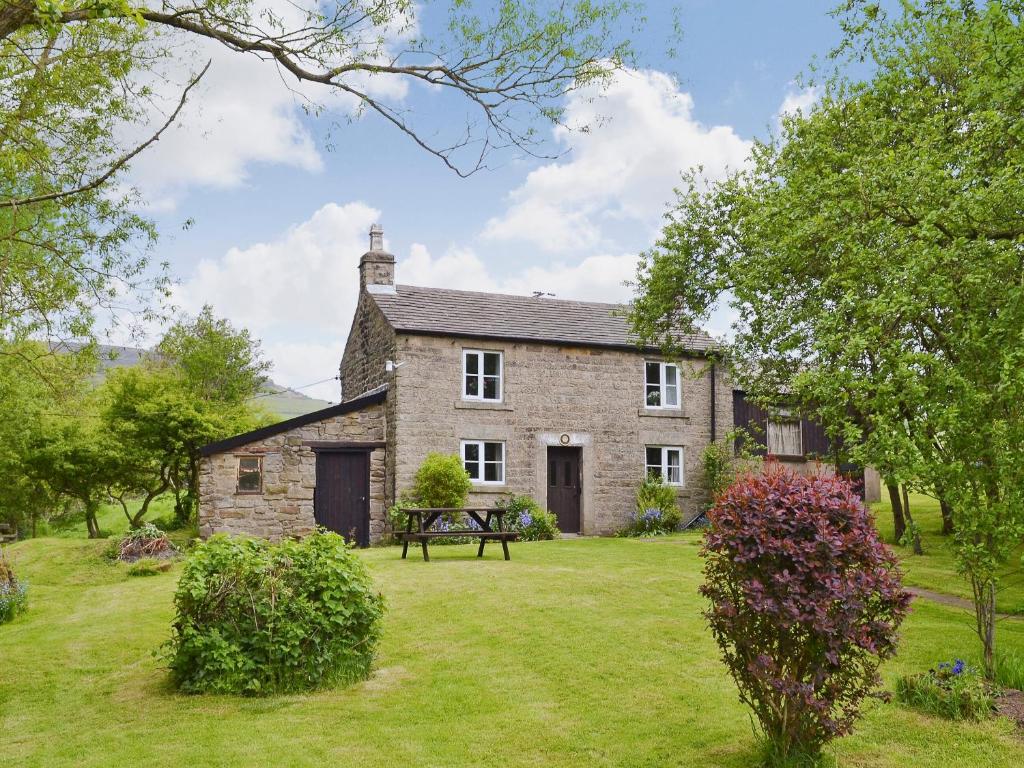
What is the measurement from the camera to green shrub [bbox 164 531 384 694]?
8305 millimetres

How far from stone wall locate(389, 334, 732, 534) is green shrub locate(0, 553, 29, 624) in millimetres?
9314

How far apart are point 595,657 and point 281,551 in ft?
11.3

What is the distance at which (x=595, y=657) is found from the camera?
9.03m

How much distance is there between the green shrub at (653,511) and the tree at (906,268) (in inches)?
215

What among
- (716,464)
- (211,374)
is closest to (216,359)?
(211,374)

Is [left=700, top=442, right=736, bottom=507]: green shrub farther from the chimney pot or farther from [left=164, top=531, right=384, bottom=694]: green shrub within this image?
[left=164, top=531, right=384, bottom=694]: green shrub

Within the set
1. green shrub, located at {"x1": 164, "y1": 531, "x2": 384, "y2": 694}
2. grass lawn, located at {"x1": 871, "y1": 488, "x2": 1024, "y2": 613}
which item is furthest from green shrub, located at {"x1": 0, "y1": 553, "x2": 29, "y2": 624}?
grass lawn, located at {"x1": 871, "y1": 488, "x2": 1024, "y2": 613}

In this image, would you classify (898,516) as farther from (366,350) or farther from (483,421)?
(366,350)

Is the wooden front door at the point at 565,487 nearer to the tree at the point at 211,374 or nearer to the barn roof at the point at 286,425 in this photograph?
the barn roof at the point at 286,425

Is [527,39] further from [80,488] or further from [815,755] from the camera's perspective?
[80,488]

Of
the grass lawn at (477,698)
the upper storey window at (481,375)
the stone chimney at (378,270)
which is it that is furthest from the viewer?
the stone chimney at (378,270)

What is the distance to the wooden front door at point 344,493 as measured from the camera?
70.5 feet

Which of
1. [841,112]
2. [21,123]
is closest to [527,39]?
[21,123]

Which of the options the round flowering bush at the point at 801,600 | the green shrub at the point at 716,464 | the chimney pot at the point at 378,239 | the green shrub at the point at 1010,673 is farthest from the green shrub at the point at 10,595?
the green shrub at the point at 716,464
